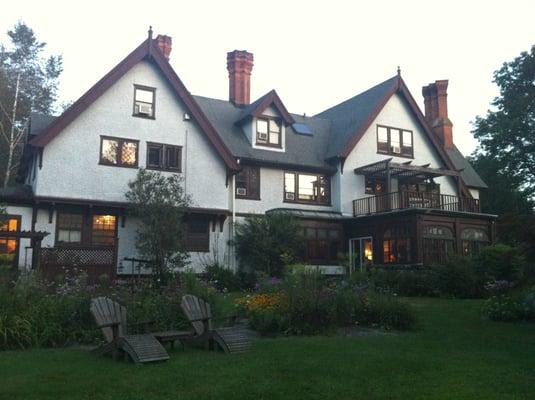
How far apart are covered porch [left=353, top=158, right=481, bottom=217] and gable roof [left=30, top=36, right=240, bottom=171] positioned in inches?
301

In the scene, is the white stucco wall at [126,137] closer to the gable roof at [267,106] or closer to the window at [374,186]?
the gable roof at [267,106]

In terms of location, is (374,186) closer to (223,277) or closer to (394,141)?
(394,141)

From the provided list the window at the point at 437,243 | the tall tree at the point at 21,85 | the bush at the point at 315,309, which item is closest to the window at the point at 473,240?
the window at the point at 437,243

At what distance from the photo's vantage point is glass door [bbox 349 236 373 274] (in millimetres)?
27875

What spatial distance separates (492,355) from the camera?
8.92 m

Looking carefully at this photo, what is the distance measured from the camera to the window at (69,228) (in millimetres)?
22016

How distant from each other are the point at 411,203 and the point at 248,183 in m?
8.40

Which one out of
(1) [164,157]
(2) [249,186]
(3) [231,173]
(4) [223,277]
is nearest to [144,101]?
(1) [164,157]

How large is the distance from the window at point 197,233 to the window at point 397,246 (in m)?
8.65

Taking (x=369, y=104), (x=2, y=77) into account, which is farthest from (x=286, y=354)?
(x=2, y=77)

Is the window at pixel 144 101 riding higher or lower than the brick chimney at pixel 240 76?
lower

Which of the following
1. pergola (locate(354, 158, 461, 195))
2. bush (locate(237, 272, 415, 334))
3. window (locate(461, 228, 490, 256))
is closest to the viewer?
bush (locate(237, 272, 415, 334))

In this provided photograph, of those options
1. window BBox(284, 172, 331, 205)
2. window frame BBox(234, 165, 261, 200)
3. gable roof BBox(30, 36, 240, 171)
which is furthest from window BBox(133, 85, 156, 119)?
window BBox(284, 172, 331, 205)

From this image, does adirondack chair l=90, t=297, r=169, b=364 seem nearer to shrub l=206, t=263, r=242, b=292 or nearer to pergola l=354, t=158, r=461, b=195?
shrub l=206, t=263, r=242, b=292
